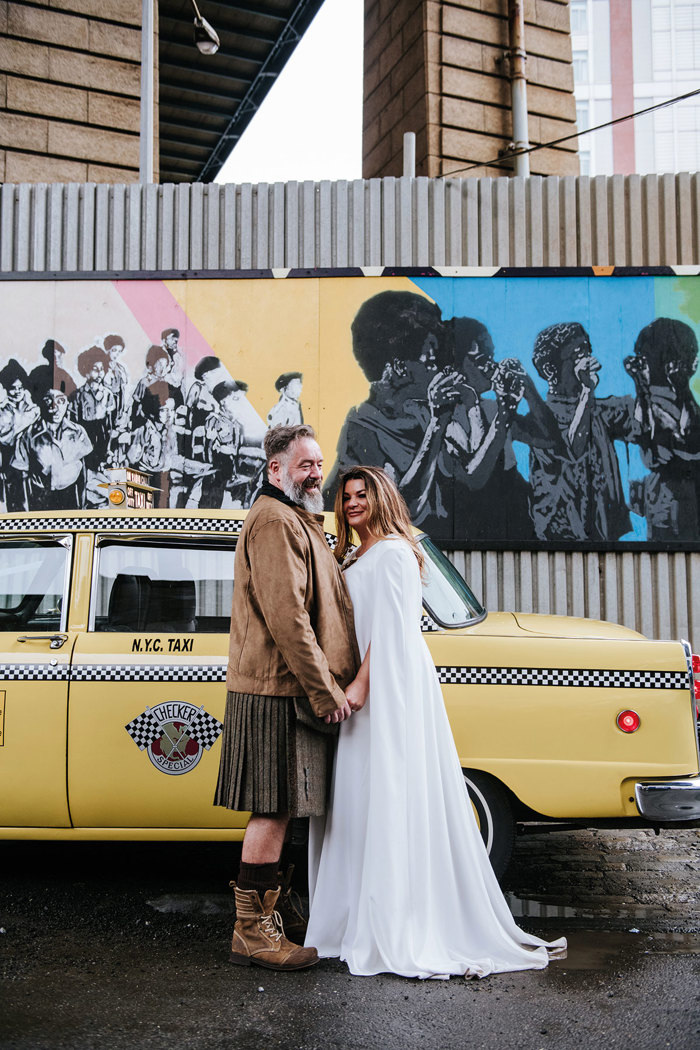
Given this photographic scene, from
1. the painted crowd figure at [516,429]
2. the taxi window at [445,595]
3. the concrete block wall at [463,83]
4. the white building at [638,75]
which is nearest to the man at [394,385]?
the painted crowd figure at [516,429]

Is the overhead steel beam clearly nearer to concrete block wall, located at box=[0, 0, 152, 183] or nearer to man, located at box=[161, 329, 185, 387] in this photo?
concrete block wall, located at box=[0, 0, 152, 183]

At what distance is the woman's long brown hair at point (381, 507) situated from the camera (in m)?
3.60

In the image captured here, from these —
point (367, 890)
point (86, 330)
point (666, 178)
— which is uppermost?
point (666, 178)

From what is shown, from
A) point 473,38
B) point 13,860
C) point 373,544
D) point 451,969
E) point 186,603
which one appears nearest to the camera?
point 451,969

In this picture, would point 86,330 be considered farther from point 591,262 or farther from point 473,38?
point 473,38

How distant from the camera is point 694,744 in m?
3.96

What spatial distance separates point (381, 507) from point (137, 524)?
4.46ft

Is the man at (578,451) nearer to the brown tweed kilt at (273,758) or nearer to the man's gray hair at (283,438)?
the man's gray hair at (283,438)

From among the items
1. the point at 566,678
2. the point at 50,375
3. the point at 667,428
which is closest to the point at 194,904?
the point at 566,678

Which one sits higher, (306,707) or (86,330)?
(86,330)

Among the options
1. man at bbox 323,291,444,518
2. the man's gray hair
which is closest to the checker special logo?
the man's gray hair

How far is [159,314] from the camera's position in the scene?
339 inches

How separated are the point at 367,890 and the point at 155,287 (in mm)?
6637

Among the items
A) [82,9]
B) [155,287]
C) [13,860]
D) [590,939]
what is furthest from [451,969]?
[82,9]
